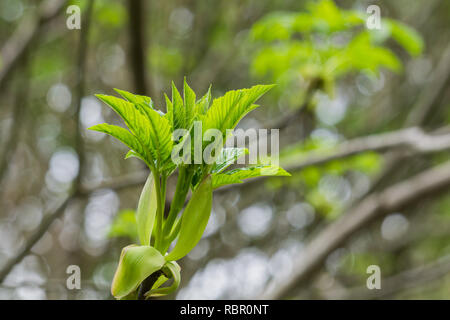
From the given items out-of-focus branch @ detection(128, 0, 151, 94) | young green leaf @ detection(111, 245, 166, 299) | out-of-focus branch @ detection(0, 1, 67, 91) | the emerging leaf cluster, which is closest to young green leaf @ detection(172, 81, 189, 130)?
the emerging leaf cluster

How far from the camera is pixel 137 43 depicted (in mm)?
1191

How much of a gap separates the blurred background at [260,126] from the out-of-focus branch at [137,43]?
534 mm

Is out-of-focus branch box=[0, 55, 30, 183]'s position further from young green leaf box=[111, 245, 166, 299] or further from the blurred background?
young green leaf box=[111, 245, 166, 299]

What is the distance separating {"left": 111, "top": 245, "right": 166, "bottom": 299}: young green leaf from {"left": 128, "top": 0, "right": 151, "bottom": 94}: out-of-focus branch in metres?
0.89

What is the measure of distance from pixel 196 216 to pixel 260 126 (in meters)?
1.51

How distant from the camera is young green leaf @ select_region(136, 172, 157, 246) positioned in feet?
1.40

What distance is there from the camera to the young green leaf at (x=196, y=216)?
1.37ft

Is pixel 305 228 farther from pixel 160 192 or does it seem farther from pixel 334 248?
pixel 160 192

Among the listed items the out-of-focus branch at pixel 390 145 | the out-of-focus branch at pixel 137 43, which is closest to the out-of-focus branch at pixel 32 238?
the out-of-focus branch at pixel 137 43

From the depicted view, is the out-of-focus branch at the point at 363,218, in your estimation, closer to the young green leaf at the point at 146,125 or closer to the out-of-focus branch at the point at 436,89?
the out-of-focus branch at the point at 436,89

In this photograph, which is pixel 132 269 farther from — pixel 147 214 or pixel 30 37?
pixel 30 37

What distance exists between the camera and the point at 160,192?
43cm

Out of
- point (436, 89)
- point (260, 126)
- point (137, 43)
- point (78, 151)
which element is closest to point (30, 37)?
point (137, 43)
